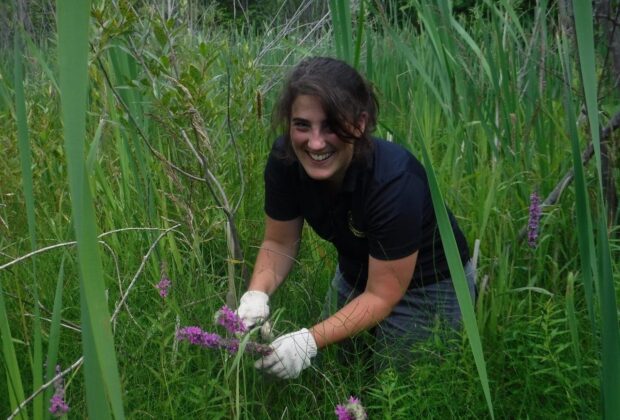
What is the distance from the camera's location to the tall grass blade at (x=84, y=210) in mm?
591

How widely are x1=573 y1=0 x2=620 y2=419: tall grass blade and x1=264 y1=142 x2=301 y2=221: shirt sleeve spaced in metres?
1.08

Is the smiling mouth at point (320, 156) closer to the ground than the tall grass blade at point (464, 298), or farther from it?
farther from it

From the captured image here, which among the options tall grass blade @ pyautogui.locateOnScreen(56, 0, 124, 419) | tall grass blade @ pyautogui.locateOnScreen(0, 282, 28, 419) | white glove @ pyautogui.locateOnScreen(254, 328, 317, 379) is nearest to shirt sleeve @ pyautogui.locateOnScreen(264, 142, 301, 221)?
white glove @ pyautogui.locateOnScreen(254, 328, 317, 379)

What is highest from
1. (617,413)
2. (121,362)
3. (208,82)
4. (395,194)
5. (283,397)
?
(208,82)

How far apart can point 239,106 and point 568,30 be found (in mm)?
809

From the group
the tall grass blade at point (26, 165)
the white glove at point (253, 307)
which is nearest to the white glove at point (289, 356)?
the white glove at point (253, 307)

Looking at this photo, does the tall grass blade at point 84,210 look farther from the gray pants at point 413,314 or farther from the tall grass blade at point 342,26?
the gray pants at point 413,314

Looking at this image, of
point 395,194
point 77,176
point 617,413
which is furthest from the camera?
point 395,194

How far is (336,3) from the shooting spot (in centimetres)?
156

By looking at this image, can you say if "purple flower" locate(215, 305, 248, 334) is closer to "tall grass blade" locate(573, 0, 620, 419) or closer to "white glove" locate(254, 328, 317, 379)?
"white glove" locate(254, 328, 317, 379)

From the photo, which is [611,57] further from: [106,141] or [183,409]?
[106,141]

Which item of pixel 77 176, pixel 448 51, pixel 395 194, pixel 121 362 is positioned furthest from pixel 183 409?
pixel 448 51

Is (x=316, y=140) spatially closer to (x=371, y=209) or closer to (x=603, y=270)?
(x=371, y=209)

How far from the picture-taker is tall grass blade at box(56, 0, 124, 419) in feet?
1.94
